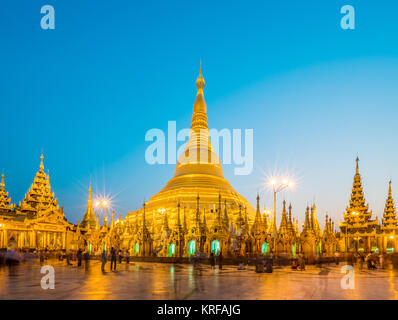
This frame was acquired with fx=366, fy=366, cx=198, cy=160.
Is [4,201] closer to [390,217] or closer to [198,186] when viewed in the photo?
[198,186]

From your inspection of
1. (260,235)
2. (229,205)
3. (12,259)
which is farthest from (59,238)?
(260,235)

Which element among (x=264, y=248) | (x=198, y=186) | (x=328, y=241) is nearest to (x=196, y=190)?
(x=198, y=186)

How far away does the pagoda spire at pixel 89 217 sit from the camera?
253ft

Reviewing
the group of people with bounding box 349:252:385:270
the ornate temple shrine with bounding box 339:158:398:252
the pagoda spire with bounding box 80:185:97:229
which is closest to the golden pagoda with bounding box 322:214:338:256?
the group of people with bounding box 349:252:385:270

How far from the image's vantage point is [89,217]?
259 ft

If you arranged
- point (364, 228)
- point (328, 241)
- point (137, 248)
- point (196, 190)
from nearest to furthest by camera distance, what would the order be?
point (137, 248)
point (328, 241)
point (196, 190)
point (364, 228)

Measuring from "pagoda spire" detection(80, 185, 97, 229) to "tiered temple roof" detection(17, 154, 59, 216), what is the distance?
8.95 metres

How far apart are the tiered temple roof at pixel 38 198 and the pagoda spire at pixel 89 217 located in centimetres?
895

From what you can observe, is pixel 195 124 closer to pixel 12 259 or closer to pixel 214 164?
pixel 214 164

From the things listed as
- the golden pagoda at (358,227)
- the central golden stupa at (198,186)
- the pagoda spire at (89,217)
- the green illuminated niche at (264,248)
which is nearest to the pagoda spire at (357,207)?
the golden pagoda at (358,227)

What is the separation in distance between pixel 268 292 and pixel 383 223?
224 ft

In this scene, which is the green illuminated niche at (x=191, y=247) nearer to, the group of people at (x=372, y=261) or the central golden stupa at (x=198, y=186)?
the group of people at (x=372, y=261)

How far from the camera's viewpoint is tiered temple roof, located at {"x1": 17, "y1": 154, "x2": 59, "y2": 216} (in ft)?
217

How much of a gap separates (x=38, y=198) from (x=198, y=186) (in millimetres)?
29826
